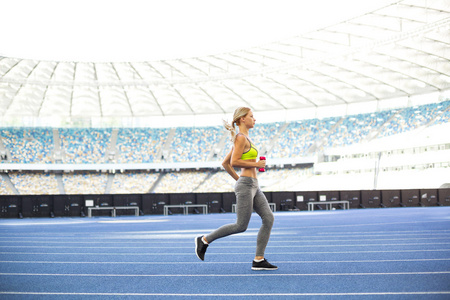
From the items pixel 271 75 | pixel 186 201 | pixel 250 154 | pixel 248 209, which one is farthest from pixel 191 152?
pixel 248 209

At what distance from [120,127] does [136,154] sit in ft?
15.5

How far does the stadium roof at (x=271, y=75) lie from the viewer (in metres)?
31.5

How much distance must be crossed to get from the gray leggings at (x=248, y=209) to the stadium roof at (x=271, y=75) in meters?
24.0

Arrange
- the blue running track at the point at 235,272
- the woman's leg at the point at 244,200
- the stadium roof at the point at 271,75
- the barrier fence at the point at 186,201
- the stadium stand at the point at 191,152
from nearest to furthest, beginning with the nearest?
the blue running track at the point at 235,272
the woman's leg at the point at 244,200
the barrier fence at the point at 186,201
the stadium roof at the point at 271,75
the stadium stand at the point at 191,152

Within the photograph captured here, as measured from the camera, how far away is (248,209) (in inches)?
241

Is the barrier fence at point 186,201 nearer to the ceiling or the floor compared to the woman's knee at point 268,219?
nearer to the floor

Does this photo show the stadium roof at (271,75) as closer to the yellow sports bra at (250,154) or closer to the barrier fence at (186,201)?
the barrier fence at (186,201)

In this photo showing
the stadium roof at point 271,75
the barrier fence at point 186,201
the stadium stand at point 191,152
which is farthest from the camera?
the stadium stand at point 191,152

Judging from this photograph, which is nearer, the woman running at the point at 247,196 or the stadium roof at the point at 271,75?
the woman running at the point at 247,196

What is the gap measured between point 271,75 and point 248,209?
38.4m

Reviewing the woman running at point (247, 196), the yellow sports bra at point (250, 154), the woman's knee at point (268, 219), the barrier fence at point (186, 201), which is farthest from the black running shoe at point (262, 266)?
the barrier fence at point (186, 201)

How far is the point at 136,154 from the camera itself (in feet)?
181

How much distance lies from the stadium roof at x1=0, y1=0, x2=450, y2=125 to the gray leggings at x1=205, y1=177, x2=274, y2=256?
2395cm

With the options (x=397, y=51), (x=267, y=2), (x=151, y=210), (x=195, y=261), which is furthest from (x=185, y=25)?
(x=195, y=261)
